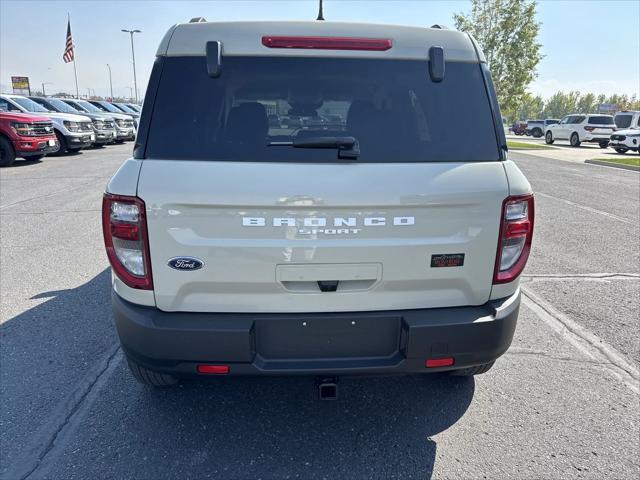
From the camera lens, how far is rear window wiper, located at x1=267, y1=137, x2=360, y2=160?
206cm

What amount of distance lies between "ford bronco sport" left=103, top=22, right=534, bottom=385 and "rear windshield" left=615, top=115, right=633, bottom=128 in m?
33.2

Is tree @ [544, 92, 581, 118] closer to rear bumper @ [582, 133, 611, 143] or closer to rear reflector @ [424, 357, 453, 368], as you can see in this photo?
rear bumper @ [582, 133, 611, 143]

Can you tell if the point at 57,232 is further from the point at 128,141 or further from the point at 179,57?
the point at 128,141

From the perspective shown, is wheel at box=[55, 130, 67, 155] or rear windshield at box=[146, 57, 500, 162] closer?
rear windshield at box=[146, 57, 500, 162]

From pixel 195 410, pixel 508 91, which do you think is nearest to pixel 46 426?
pixel 195 410

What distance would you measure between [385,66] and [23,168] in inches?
563

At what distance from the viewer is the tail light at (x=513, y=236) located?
218 centimetres

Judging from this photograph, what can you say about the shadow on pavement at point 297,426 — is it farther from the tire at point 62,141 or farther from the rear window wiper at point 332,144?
the tire at point 62,141

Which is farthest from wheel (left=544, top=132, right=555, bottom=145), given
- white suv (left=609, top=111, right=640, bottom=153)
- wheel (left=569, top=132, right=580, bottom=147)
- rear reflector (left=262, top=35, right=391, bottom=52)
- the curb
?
rear reflector (left=262, top=35, right=391, bottom=52)

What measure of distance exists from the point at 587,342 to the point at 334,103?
117 inches

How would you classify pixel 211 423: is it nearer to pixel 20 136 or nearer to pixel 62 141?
pixel 20 136

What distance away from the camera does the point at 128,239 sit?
2.06 m

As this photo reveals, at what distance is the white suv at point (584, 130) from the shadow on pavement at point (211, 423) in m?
33.0

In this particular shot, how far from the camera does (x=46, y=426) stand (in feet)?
8.38
